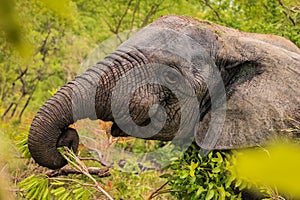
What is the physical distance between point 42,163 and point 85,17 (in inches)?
355

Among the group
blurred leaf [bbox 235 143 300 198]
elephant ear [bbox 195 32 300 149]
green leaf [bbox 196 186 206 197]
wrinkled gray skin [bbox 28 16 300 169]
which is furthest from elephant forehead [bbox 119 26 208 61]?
blurred leaf [bbox 235 143 300 198]

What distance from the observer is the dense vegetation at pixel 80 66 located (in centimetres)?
31

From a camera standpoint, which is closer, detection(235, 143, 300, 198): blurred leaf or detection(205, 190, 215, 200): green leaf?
detection(235, 143, 300, 198): blurred leaf

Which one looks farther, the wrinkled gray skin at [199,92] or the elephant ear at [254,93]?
the elephant ear at [254,93]

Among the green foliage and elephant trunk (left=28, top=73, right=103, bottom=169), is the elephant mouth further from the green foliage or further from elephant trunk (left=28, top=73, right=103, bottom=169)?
the green foliage

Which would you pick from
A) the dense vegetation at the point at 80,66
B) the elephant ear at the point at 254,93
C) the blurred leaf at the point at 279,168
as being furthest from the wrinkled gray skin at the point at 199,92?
the blurred leaf at the point at 279,168

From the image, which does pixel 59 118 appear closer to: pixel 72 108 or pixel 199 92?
pixel 72 108

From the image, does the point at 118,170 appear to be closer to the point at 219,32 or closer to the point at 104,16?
the point at 219,32

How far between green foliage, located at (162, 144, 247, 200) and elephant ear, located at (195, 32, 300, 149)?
0.09 metres

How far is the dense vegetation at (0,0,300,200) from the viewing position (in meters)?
0.31

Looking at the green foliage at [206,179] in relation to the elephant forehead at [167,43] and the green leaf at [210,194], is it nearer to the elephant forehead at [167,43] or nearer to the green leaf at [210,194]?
the green leaf at [210,194]

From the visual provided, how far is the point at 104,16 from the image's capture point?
1038 centimetres

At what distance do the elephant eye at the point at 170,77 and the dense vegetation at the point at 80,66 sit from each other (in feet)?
1.31

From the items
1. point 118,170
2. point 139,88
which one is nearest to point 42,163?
point 139,88
